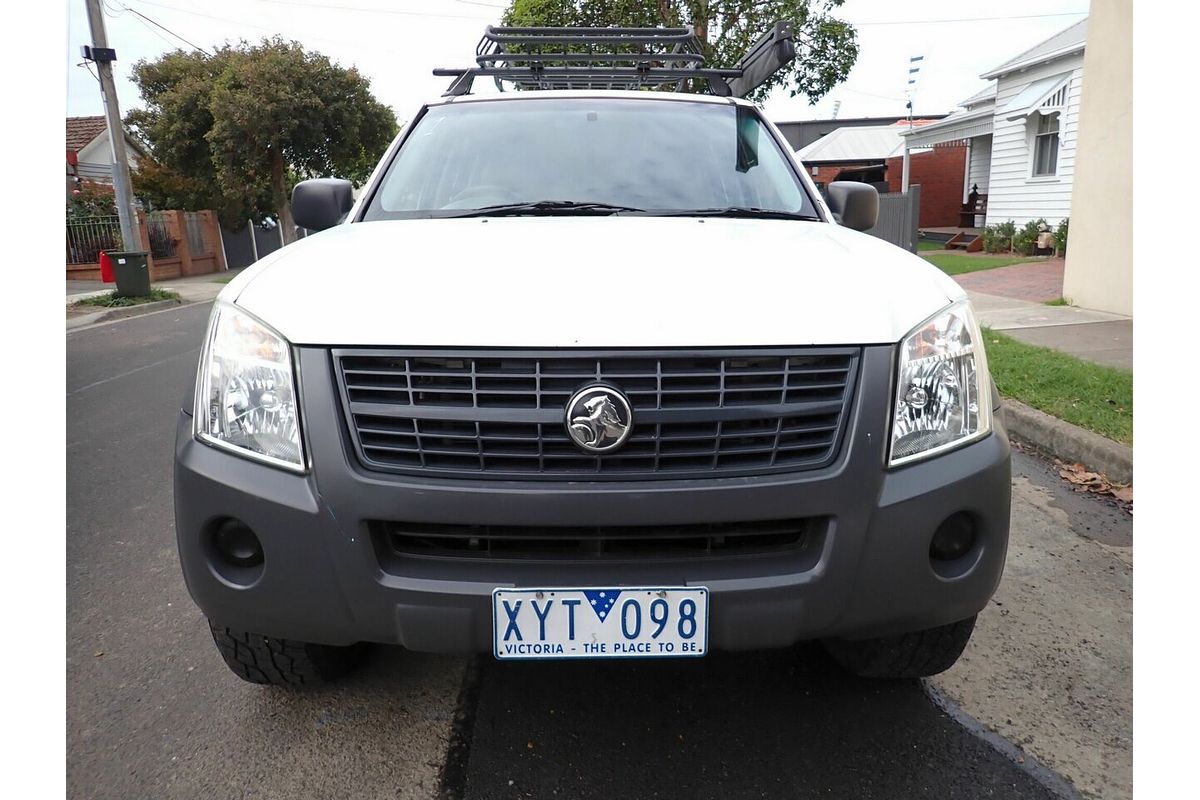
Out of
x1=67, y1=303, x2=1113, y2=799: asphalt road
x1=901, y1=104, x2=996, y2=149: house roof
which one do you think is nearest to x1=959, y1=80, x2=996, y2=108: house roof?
x1=901, y1=104, x2=996, y2=149: house roof

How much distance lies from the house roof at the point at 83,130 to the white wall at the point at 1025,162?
28.7 meters

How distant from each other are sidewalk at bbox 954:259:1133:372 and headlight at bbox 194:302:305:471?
5.67 m

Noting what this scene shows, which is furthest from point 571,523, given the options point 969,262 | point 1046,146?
point 1046,146

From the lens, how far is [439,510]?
1.72 meters

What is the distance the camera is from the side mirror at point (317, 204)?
9.93ft

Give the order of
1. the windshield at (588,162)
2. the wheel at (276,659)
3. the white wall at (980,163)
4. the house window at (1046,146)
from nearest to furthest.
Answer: the wheel at (276,659) → the windshield at (588,162) → the house window at (1046,146) → the white wall at (980,163)

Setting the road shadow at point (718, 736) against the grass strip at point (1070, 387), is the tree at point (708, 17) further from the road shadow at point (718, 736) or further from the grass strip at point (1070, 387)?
the road shadow at point (718, 736)

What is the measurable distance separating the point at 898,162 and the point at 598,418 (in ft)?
94.2

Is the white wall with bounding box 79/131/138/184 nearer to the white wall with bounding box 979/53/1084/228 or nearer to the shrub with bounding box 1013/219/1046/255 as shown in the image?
the white wall with bounding box 979/53/1084/228

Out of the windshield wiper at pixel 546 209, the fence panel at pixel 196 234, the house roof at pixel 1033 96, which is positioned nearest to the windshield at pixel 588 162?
the windshield wiper at pixel 546 209

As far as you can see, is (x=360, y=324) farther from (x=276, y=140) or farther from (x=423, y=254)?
(x=276, y=140)

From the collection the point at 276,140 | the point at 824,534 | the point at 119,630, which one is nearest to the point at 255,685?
the point at 119,630

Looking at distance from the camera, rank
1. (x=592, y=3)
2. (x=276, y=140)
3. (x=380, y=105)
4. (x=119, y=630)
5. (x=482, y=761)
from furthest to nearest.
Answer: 1. (x=380, y=105)
2. (x=276, y=140)
3. (x=592, y=3)
4. (x=119, y=630)
5. (x=482, y=761)

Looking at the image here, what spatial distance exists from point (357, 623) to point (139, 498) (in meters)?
2.85
